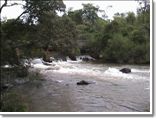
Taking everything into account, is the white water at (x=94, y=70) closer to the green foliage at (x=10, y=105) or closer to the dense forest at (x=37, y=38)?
the dense forest at (x=37, y=38)

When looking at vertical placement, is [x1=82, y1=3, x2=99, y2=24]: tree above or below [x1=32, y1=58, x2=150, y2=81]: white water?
above

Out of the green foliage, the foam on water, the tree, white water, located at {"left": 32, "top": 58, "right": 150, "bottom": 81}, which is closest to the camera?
the green foliage

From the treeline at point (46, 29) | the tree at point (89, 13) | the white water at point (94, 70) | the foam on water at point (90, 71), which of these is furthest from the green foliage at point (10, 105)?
the foam on water at point (90, 71)

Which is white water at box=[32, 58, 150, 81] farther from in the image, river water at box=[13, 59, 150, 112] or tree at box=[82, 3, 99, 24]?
tree at box=[82, 3, 99, 24]

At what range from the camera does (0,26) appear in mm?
4449

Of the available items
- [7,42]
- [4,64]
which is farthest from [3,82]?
[7,42]

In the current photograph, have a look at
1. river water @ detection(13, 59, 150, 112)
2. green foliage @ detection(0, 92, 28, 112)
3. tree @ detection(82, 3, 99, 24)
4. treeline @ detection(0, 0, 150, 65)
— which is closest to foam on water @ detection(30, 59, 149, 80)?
river water @ detection(13, 59, 150, 112)

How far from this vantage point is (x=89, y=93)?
6.56 meters

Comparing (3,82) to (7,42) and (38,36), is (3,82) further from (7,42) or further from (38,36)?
(38,36)

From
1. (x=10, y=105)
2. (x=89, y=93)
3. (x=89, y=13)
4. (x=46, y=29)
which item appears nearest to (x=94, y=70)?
(x=89, y=93)

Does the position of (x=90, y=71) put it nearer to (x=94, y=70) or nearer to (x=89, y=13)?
(x=94, y=70)

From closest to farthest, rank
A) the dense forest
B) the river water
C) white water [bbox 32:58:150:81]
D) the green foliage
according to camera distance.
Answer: the green foliage
the dense forest
the river water
white water [bbox 32:58:150:81]

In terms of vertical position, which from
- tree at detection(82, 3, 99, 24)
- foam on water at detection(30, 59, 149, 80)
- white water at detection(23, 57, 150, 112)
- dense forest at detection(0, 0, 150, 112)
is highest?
tree at detection(82, 3, 99, 24)

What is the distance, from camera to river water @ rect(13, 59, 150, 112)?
4.94 meters
